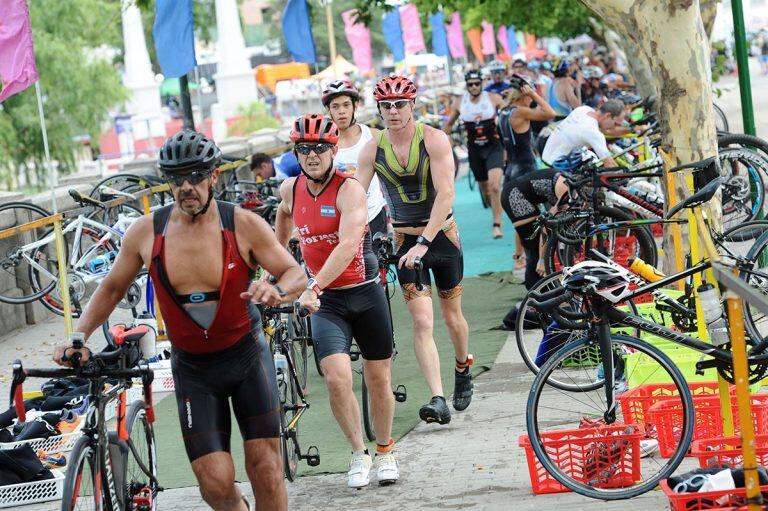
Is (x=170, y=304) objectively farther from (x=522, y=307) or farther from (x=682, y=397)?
(x=522, y=307)

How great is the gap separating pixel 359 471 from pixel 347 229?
1.33 m

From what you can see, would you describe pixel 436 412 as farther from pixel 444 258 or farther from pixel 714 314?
pixel 714 314

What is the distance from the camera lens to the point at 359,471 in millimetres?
7348

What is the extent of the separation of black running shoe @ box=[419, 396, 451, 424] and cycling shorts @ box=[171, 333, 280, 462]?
2612mm

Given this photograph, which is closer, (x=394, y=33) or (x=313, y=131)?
(x=313, y=131)

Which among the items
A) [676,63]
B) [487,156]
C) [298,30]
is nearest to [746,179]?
[676,63]

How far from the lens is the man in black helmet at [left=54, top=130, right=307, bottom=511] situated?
18.2ft

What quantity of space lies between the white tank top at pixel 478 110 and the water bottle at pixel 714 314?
11328 mm

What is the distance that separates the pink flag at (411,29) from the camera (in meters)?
41.8

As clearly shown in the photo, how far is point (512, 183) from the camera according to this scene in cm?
1175

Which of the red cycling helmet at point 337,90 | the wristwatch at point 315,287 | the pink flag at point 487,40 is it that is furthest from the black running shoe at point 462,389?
the pink flag at point 487,40

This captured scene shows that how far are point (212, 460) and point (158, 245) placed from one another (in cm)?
92

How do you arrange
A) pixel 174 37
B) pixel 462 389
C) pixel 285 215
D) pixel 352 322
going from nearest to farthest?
pixel 352 322 < pixel 285 215 < pixel 462 389 < pixel 174 37

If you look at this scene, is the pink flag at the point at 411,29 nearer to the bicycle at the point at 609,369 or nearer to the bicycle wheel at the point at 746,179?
the bicycle wheel at the point at 746,179
